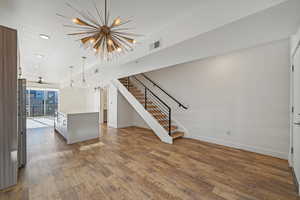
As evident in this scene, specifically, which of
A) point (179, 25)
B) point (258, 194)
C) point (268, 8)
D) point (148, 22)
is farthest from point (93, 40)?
point (258, 194)

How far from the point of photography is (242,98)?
11.6 feet

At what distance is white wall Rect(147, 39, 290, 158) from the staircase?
0.50 meters

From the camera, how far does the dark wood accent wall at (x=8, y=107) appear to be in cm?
192

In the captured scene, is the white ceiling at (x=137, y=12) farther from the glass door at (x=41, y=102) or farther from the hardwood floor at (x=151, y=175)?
the glass door at (x=41, y=102)

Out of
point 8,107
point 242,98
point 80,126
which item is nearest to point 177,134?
point 242,98

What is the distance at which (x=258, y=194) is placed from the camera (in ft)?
6.05

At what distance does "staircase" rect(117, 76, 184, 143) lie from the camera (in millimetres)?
4455

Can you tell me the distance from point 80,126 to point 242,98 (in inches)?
194

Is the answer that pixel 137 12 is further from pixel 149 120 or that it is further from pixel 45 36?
pixel 149 120

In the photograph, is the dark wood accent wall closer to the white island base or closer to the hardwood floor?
the hardwood floor

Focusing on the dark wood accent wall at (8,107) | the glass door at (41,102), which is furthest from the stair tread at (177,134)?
the glass door at (41,102)

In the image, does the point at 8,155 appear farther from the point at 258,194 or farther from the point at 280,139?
the point at 280,139

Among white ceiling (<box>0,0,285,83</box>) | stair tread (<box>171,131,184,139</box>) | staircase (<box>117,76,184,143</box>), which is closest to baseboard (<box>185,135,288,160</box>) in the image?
stair tread (<box>171,131,184,139</box>)

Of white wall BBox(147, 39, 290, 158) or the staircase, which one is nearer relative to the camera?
white wall BBox(147, 39, 290, 158)
